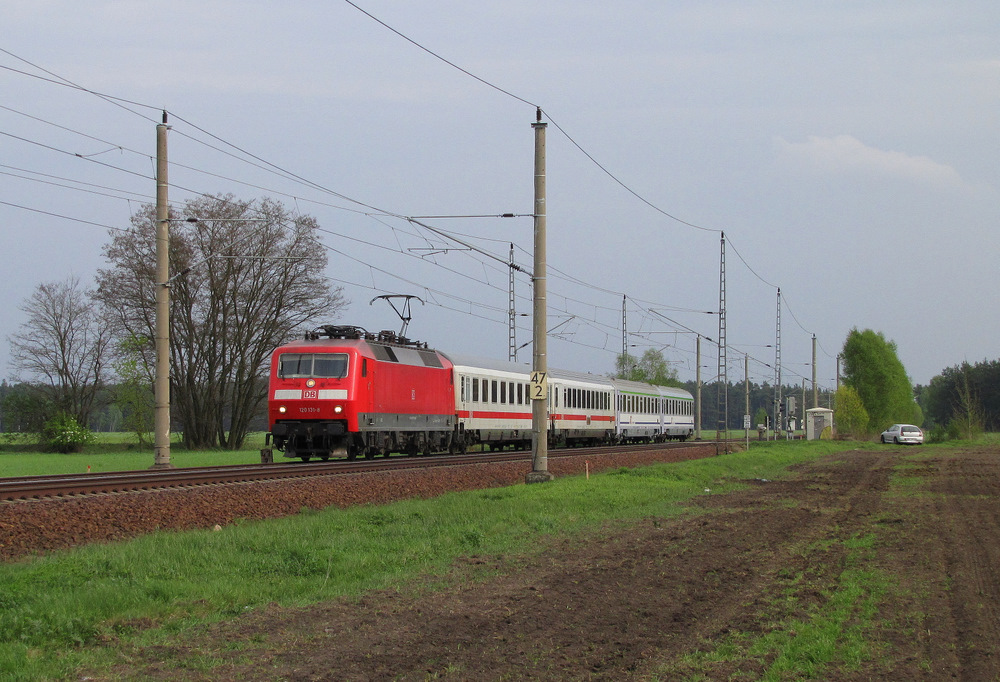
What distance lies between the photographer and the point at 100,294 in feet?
161

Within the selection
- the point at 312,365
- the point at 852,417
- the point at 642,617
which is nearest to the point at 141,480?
the point at 312,365

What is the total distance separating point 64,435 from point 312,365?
97.3ft

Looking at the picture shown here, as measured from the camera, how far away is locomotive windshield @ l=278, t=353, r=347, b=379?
2677 cm

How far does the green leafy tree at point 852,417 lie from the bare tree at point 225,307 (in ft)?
145

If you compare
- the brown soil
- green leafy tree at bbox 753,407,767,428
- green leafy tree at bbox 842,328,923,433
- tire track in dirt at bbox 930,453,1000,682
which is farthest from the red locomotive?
green leafy tree at bbox 842,328,923,433

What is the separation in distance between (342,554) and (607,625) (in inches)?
176

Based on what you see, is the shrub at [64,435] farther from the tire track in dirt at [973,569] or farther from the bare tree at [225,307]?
the tire track in dirt at [973,569]

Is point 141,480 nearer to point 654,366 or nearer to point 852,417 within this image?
point 852,417

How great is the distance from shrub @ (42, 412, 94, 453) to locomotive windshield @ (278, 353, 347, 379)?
28.5m

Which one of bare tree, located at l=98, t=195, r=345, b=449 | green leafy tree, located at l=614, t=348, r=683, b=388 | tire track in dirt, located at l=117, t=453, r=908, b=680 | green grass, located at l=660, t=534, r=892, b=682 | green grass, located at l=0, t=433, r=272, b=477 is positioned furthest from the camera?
green leafy tree, located at l=614, t=348, r=683, b=388

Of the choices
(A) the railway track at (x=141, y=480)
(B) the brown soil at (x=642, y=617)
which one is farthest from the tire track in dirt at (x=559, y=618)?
(A) the railway track at (x=141, y=480)

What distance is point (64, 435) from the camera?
1999 inches

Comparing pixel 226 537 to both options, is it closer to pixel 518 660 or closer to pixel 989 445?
pixel 518 660

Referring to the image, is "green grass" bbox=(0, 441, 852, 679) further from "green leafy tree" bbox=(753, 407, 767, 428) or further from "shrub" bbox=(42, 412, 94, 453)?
"green leafy tree" bbox=(753, 407, 767, 428)
